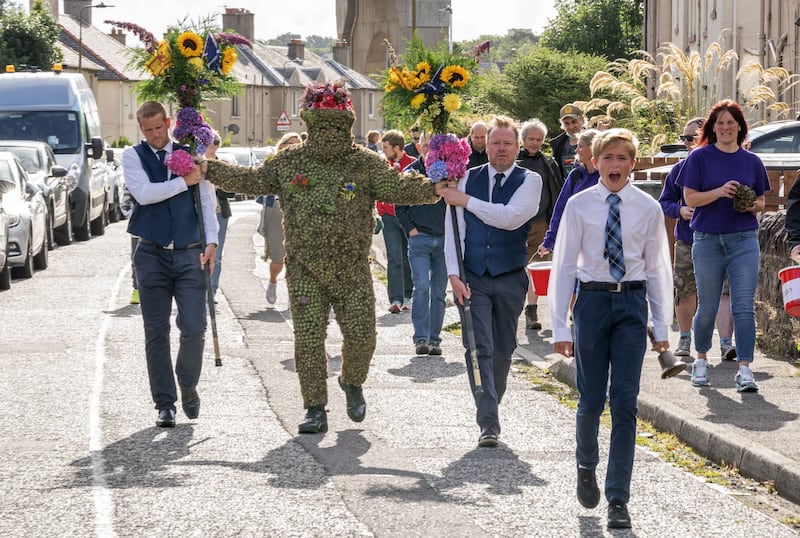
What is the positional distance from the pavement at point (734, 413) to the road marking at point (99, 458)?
10.8ft

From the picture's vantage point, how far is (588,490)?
22.1 feet

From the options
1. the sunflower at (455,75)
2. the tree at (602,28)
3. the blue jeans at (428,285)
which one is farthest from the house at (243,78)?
the sunflower at (455,75)

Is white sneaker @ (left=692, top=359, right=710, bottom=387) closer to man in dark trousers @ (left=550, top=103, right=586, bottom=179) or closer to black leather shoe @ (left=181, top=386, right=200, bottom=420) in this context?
black leather shoe @ (left=181, top=386, right=200, bottom=420)

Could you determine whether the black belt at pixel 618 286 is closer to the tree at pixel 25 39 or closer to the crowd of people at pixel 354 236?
the crowd of people at pixel 354 236

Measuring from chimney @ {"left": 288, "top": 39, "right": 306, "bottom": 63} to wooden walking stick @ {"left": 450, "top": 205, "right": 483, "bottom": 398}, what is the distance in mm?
104043

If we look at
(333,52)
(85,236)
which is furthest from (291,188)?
(333,52)

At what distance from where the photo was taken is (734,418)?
29.0 ft

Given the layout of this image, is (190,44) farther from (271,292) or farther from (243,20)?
(243,20)

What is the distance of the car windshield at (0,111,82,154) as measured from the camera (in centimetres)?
2639

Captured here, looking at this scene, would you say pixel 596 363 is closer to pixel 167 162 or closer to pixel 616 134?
pixel 616 134

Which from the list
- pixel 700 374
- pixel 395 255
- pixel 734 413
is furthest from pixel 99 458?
pixel 395 255

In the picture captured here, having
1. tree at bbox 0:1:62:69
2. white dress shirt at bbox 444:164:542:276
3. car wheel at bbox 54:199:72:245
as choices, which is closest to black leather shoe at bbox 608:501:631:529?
white dress shirt at bbox 444:164:542:276

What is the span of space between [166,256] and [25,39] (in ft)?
164

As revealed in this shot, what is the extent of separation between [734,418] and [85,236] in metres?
19.7
